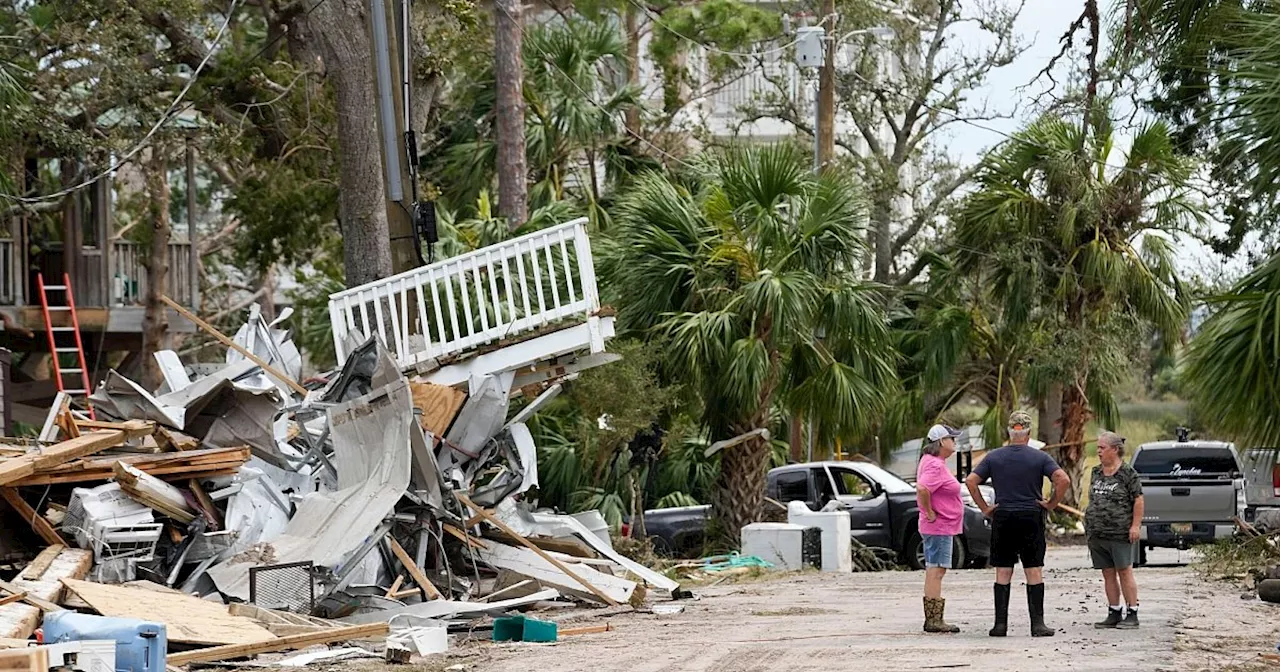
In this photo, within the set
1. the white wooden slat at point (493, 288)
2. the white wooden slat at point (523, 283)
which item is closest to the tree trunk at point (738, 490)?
the white wooden slat at point (493, 288)

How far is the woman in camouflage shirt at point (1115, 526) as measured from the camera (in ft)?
41.7

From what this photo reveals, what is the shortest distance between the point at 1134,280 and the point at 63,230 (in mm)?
17146

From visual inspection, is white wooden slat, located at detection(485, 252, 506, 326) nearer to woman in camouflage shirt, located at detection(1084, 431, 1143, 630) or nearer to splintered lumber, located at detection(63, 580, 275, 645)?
splintered lumber, located at detection(63, 580, 275, 645)

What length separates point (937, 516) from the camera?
12656 millimetres

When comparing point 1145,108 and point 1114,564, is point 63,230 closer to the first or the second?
point 1145,108

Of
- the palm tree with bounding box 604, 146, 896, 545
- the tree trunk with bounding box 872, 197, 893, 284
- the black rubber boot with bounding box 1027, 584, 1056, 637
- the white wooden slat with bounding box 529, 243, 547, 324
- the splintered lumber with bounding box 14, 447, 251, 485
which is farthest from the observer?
the tree trunk with bounding box 872, 197, 893, 284

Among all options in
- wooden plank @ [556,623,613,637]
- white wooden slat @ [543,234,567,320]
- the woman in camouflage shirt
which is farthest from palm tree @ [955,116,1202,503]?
wooden plank @ [556,623,613,637]

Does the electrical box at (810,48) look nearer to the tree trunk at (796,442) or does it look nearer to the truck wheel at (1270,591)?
the tree trunk at (796,442)

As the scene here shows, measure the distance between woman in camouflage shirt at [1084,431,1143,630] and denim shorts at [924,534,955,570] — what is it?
1.14 metres

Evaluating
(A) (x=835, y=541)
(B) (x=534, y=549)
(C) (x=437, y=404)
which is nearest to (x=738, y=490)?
(A) (x=835, y=541)

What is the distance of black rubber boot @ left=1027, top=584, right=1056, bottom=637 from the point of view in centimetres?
1206

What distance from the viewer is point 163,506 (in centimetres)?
1423

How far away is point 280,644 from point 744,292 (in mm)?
10544

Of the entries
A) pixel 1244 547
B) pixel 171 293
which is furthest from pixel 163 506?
pixel 171 293
